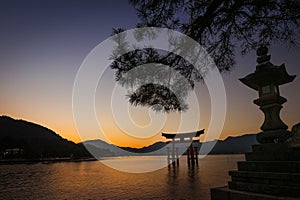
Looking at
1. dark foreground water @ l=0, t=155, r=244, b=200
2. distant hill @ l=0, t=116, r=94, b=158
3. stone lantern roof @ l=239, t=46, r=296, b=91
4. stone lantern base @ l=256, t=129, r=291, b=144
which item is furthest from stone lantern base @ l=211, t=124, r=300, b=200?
distant hill @ l=0, t=116, r=94, b=158

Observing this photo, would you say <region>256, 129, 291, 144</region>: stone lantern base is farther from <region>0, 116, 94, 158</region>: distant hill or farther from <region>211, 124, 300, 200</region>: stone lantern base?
<region>0, 116, 94, 158</region>: distant hill

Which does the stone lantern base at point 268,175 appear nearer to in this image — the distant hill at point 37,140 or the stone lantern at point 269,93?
the stone lantern at point 269,93

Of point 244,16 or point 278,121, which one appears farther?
point 278,121


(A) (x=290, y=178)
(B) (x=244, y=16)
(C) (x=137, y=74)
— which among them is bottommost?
(A) (x=290, y=178)

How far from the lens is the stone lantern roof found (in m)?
5.05

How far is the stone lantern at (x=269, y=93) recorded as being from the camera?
4.84 meters

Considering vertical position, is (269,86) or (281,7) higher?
(281,7)

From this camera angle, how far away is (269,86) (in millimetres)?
5262

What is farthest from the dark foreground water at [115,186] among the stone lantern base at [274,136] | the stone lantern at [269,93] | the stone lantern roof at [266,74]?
the stone lantern roof at [266,74]

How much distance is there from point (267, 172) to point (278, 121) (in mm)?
1241

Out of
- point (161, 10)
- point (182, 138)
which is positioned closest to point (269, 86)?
point (161, 10)

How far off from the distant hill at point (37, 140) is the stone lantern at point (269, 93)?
176ft

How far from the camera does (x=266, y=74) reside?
16.8 feet

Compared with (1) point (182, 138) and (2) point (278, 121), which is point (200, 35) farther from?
(1) point (182, 138)
